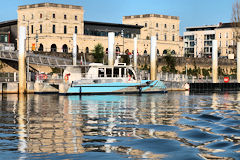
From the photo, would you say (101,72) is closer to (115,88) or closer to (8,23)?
(115,88)

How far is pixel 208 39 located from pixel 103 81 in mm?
127590

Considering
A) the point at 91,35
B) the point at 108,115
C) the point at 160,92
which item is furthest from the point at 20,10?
the point at 108,115

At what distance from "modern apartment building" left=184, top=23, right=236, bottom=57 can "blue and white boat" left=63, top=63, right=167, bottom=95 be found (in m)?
102

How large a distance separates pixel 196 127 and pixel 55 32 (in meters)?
96.9

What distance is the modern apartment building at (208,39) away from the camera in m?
160

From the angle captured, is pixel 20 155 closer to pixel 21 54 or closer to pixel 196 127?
pixel 196 127

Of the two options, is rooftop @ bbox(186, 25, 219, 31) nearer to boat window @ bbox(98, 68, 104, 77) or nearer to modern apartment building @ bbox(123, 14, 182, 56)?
modern apartment building @ bbox(123, 14, 182, 56)

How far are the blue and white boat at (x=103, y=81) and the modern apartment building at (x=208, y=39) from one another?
102 meters

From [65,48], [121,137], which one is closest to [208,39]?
[65,48]

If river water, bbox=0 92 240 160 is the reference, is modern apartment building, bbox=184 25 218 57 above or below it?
above

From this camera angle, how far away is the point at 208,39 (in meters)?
173

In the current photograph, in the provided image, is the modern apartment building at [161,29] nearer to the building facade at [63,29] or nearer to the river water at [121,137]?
the building facade at [63,29]

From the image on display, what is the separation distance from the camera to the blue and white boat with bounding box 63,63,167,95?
4991cm

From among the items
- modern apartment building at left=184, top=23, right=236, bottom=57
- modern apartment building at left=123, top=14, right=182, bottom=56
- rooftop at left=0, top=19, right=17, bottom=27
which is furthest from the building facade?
modern apartment building at left=184, top=23, right=236, bottom=57
